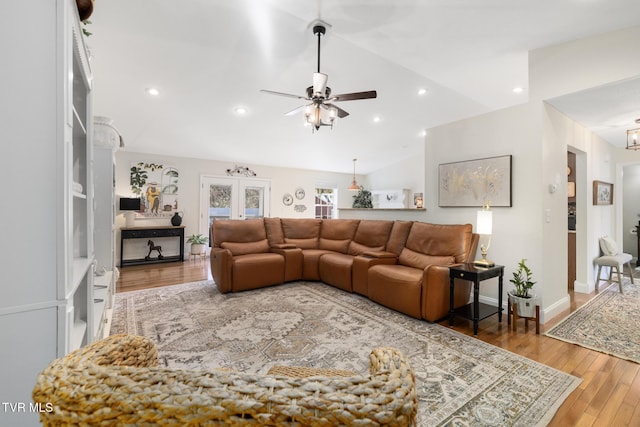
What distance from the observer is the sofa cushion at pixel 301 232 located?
4.90m

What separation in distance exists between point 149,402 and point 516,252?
3.71m

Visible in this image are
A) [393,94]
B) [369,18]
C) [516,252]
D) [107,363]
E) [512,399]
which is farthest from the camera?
[393,94]

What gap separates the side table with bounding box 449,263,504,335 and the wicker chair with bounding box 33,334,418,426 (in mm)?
2632

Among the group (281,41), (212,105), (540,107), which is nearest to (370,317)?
(540,107)

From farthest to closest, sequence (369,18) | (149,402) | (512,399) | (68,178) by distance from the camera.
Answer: (369,18)
(512,399)
(68,178)
(149,402)

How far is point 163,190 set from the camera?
20.5 feet

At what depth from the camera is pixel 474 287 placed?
2678 mm

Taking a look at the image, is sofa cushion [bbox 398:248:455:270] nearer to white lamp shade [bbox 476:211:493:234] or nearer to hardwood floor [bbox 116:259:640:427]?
white lamp shade [bbox 476:211:493:234]

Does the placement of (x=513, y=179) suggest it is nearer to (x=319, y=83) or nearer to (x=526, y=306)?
(x=526, y=306)

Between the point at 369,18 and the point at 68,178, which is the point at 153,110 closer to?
the point at 369,18

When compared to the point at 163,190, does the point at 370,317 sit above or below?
below

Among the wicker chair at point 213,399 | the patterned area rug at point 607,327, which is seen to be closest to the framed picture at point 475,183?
the patterned area rug at point 607,327

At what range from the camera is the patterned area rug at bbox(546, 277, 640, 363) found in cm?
239

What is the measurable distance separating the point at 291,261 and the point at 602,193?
498cm
